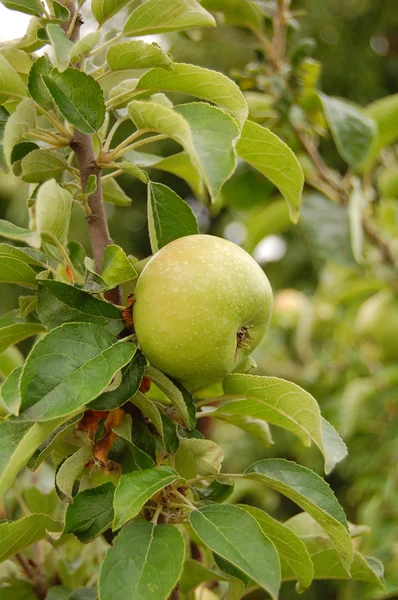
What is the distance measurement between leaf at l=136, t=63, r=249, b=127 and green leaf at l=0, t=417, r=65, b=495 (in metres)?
0.28

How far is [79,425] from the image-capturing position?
580mm

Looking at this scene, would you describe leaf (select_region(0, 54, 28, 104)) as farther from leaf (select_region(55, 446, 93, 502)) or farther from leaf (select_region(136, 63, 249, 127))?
leaf (select_region(55, 446, 93, 502))

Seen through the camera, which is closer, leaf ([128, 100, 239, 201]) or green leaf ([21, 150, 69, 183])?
leaf ([128, 100, 239, 201])

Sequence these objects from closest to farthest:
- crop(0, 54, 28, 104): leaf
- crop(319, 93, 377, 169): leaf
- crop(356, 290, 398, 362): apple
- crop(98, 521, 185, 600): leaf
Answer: crop(98, 521, 185, 600): leaf, crop(0, 54, 28, 104): leaf, crop(319, 93, 377, 169): leaf, crop(356, 290, 398, 362): apple

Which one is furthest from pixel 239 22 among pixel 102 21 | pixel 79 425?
pixel 79 425

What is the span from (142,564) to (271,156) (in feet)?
1.15

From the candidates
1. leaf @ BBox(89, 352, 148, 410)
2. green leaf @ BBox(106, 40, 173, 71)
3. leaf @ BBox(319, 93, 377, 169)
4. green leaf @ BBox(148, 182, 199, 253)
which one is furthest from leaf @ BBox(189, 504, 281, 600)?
leaf @ BBox(319, 93, 377, 169)

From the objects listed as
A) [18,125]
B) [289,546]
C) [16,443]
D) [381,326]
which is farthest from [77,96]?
[381,326]

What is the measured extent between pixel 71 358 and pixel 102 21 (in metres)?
0.31

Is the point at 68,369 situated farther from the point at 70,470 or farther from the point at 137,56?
the point at 137,56

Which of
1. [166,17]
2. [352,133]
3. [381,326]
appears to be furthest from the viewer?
[381,326]

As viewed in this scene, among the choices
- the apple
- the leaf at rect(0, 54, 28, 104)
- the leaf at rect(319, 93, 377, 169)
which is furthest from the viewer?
the apple

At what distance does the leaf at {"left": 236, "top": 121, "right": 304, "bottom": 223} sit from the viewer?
0.59 metres

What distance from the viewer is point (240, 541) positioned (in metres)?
0.49
